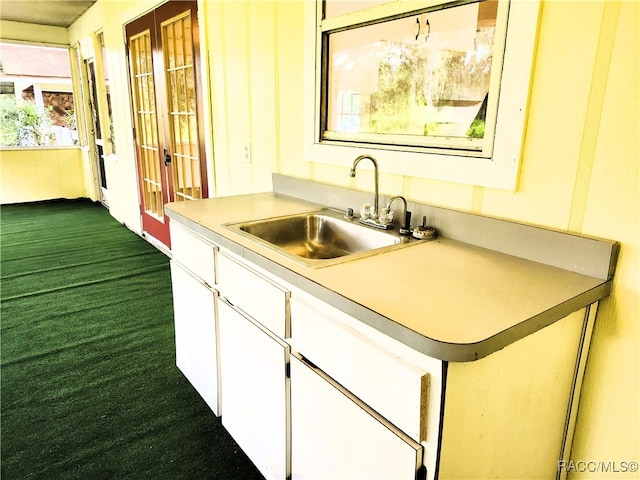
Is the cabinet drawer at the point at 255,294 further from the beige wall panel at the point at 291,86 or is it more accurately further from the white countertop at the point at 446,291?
the beige wall panel at the point at 291,86

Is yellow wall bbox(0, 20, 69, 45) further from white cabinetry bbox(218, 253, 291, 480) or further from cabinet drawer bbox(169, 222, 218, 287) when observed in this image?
white cabinetry bbox(218, 253, 291, 480)

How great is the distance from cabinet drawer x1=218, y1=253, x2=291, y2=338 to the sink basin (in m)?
0.16

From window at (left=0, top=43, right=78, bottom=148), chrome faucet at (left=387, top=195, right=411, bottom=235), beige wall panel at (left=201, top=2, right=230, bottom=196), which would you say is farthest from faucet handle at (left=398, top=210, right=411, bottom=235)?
window at (left=0, top=43, right=78, bottom=148)

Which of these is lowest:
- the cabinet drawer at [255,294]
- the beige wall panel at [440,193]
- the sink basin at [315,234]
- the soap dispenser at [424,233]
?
the cabinet drawer at [255,294]

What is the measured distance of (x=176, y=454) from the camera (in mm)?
1591

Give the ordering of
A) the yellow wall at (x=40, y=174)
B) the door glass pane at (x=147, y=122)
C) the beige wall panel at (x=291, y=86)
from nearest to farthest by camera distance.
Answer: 1. the beige wall panel at (x=291, y=86)
2. the door glass pane at (x=147, y=122)
3. the yellow wall at (x=40, y=174)

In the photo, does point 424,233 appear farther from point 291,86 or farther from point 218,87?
point 218,87

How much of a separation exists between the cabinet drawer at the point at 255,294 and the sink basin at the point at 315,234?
0.54 feet

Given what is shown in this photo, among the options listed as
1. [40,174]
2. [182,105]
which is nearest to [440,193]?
[182,105]

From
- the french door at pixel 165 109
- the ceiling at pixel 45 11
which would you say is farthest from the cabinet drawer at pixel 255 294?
the ceiling at pixel 45 11

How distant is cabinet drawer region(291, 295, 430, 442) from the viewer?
824 mm

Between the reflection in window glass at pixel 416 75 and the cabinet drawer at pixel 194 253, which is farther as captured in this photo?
the cabinet drawer at pixel 194 253

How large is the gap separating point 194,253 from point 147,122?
9.24 ft

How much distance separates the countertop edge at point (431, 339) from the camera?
75 cm
